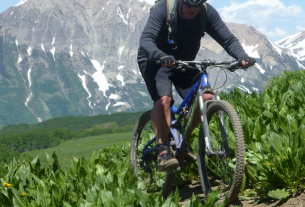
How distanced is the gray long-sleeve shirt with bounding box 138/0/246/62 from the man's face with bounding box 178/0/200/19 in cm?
6

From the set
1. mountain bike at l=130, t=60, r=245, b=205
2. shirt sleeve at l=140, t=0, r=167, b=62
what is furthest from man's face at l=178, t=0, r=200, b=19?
mountain bike at l=130, t=60, r=245, b=205

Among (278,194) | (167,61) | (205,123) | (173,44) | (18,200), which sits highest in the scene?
(173,44)

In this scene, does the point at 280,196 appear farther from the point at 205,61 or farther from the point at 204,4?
the point at 204,4

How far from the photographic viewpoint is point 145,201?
2.77 metres

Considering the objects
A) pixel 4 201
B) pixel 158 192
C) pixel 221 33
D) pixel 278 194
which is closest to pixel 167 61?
pixel 221 33

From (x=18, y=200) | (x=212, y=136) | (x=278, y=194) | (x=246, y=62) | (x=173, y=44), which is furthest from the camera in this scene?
(x=173, y=44)

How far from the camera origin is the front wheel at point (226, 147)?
3.46 meters

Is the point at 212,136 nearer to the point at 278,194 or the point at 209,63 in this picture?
the point at 209,63

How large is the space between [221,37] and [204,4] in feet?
1.43

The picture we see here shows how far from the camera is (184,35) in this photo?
14.9 feet

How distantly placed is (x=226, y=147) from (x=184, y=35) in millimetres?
1482

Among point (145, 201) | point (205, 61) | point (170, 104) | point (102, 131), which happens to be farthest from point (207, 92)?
point (102, 131)

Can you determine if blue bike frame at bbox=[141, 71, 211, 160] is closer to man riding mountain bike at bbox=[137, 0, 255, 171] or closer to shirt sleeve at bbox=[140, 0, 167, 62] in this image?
man riding mountain bike at bbox=[137, 0, 255, 171]

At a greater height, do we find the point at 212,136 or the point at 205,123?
the point at 205,123
